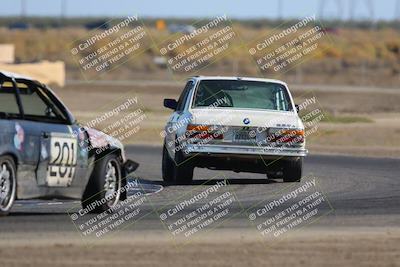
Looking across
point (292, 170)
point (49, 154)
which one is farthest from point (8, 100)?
point (292, 170)

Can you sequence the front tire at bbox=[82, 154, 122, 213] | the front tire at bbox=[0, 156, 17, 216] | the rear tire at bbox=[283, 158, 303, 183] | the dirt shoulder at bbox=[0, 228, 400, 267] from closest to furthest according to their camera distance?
the dirt shoulder at bbox=[0, 228, 400, 267]
the front tire at bbox=[0, 156, 17, 216]
the front tire at bbox=[82, 154, 122, 213]
the rear tire at bbox=[283, 158, 303, 183]

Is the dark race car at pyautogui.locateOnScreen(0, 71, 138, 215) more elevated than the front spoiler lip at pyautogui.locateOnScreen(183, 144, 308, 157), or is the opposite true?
the dark race car at pyautogui.locateOnScreen(0, 71, 138, 215)

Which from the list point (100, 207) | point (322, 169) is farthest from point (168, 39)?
point (100, 207)

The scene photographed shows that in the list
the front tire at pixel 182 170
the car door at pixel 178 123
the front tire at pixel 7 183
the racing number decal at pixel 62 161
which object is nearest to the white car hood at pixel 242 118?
the car door at pixel 178 123

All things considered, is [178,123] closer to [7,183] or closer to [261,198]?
[261,198]

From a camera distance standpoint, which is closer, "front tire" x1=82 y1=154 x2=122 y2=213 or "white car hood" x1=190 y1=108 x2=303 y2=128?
"front tire" x1=82 y1=154 x2=122 y2=213

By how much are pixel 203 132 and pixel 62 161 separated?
4860 mm

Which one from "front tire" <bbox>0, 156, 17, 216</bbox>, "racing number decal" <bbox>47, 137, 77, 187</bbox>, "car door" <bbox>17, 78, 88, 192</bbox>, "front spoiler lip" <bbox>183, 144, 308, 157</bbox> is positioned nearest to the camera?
"front tire" <bbox>0, 156, 17, 216</bbox>

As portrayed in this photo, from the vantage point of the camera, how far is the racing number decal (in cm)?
1284

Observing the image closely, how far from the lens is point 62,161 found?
13.0 m

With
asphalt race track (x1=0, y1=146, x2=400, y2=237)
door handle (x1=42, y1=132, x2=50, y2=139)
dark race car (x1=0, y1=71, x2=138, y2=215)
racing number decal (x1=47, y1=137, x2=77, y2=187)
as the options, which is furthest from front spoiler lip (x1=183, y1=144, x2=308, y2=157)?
door handle (x1=42, y1=132, x2=50, y2=139)

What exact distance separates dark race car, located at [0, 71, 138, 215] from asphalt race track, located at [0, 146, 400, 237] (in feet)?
1.08

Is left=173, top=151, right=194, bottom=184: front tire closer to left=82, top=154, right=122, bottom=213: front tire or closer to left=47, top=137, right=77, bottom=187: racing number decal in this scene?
left=82, top=154, right=122, bottom=213: front tire

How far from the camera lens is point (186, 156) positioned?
17781 mm
